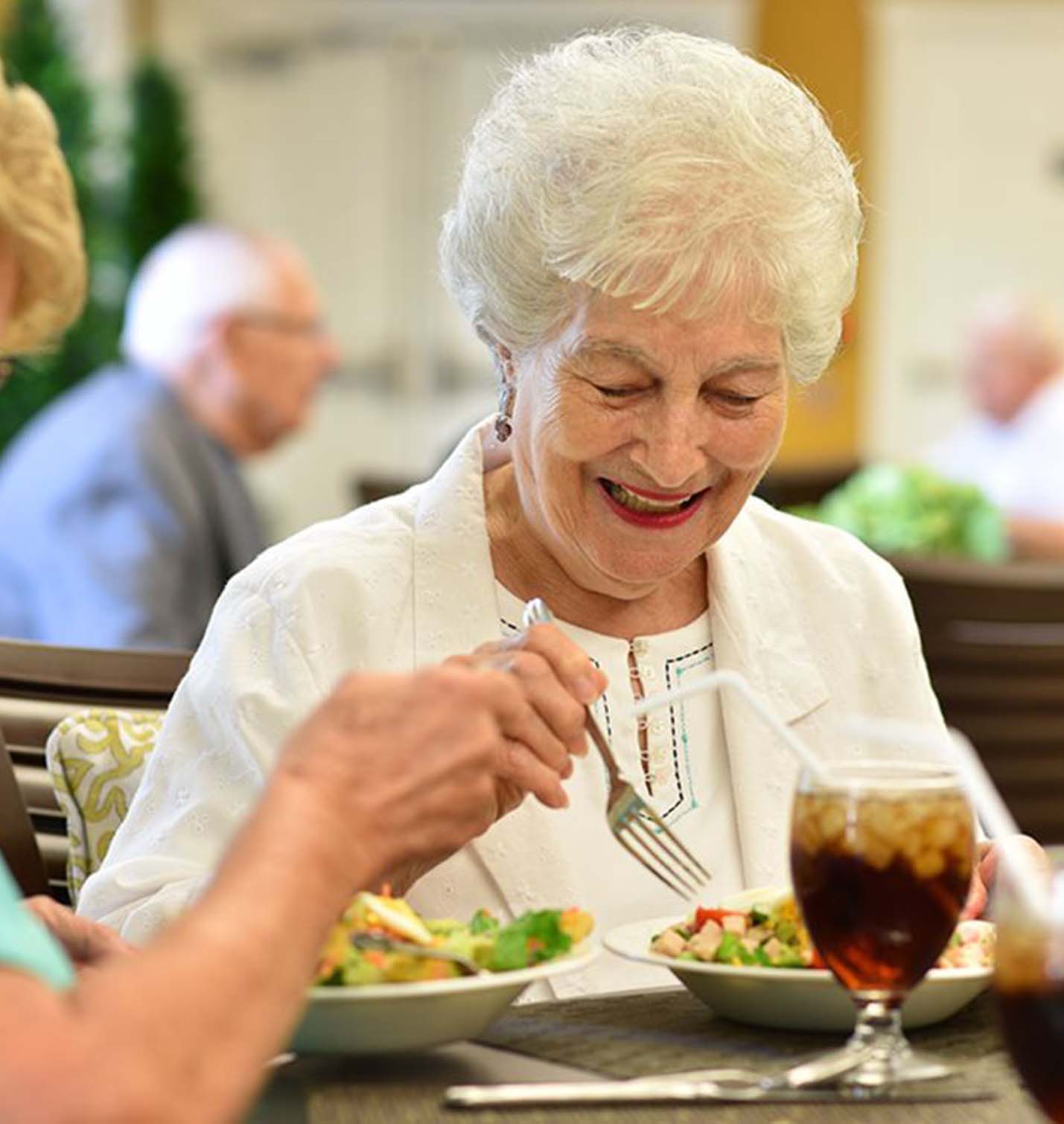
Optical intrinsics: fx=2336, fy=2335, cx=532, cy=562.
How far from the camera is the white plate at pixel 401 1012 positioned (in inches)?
50.6

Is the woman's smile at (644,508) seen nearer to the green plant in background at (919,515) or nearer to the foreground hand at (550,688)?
the foreground hand at (550,688)

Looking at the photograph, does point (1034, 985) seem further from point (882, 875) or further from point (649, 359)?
point (649, 359)

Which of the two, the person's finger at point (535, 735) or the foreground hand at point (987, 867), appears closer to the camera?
the person's finger at point (535, 735)

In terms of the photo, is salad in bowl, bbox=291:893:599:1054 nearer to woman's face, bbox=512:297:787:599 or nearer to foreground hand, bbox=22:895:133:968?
foreground hand, bbox=22:895:133:968

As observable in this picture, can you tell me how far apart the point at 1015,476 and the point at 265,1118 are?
5934mm

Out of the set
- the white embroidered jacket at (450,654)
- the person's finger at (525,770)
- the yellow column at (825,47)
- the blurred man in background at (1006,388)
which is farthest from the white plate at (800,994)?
the yellow column at (825,47)

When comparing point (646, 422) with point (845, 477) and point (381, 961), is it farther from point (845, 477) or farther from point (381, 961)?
point (845, 477)

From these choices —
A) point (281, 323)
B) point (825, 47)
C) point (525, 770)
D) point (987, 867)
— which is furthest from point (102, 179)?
point (525, 770)

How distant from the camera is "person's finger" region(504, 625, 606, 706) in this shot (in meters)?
1.44

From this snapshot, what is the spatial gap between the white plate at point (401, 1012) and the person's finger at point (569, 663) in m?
0.19

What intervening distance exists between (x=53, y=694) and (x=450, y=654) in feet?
1.58

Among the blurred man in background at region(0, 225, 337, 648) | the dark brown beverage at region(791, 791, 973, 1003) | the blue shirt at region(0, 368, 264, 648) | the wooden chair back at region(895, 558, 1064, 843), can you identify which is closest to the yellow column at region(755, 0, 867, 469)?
the blurred man in background at region(0, 225, 337, 648)

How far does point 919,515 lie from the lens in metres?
4.86

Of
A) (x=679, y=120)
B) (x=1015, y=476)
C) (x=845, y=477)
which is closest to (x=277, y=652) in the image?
(x=679, y=120)
